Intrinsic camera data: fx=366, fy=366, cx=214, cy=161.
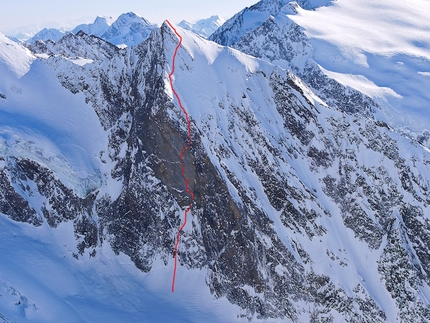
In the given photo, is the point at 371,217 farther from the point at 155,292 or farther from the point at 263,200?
the point at 155,292

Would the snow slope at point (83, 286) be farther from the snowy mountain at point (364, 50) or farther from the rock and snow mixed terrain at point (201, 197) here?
the snowy mountain at point (364, 50)

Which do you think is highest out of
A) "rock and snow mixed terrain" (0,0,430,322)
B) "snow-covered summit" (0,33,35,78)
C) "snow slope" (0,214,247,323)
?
"snow-covered summit" (0,33,35,78)

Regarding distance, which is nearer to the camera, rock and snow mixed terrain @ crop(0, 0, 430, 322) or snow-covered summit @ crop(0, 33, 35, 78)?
rock and snow mixed terrain @ crop(0, 0, 430, 322)

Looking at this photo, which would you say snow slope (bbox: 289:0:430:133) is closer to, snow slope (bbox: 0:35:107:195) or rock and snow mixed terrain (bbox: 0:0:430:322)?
rock and snow mixed terrain (bbox: 0:0:430:322)

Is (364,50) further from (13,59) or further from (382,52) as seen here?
(13,59)

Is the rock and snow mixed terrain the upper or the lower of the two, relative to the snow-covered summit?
lower

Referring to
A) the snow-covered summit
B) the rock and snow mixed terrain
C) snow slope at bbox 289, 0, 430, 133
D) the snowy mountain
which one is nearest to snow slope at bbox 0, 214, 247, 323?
the rock and snow mixed terrain

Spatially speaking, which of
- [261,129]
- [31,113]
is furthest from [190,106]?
[31,113]
